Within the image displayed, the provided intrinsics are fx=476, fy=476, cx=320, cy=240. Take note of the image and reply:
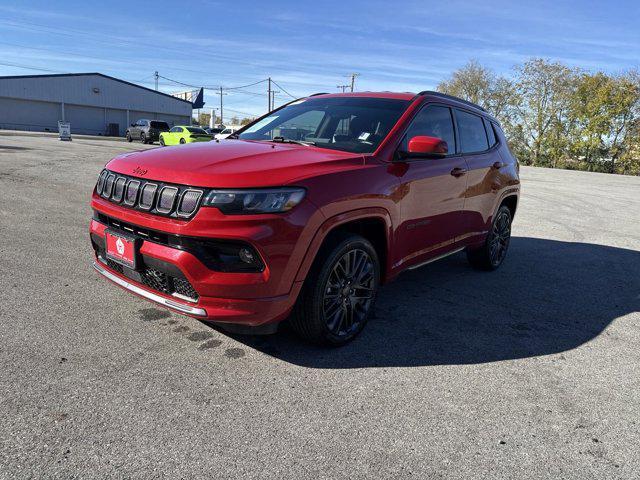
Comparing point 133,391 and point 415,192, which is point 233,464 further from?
point 415,192

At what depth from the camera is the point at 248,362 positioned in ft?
10.3

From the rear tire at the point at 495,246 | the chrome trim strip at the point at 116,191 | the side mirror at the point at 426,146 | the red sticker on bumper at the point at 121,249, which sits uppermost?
the side mirror at the point at 426,146

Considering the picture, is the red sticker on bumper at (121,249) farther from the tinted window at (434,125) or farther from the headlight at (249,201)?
the tinted window at (434,125)

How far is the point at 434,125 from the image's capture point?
14.2ft

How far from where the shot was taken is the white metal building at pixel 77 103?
4703 cm

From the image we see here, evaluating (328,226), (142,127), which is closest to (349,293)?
(328,226)

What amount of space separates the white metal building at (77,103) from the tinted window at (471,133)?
53.2 m

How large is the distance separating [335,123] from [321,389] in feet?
7.56

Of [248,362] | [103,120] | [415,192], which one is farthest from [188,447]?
[103,120]

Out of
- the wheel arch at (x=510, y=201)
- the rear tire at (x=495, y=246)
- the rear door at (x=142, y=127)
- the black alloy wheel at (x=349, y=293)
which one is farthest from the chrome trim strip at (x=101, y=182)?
the rear door at (x=142, y=127)

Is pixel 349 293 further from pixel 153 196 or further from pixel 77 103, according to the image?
pixel 77 103

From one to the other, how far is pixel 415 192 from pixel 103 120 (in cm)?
5635

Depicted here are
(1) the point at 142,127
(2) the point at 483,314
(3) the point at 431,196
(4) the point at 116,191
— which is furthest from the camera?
(1) the point at 142,127

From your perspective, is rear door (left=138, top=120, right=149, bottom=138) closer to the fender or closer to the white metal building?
the white metal building
